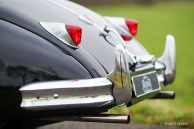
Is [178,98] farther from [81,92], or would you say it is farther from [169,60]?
[81,92]

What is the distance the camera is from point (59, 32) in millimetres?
4156

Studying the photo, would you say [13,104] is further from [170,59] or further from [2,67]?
[170,59]

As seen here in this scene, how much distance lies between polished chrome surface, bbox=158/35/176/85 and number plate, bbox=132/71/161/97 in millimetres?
369

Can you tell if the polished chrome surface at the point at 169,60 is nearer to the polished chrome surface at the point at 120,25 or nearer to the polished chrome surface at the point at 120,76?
the polished chrome surface at the point at 120,25

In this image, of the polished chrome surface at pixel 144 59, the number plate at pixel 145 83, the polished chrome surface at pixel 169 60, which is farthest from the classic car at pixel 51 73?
the polished chrome surface at pixel 169 60

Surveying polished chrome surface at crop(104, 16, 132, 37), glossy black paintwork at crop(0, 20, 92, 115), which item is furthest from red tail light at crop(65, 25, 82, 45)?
polished chrome surface at crop(104, 16, 132, 37)

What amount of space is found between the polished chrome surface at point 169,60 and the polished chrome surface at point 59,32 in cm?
136

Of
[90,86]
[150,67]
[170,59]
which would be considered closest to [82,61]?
[90,86]

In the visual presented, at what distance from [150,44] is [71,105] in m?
11.7

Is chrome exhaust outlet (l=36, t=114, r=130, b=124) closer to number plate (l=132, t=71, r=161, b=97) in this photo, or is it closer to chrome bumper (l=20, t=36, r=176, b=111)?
chrome bumper (l=20, t=36, r=176, b=111)

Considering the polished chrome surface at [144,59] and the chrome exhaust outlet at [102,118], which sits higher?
the polished chrome surface at [144,59]

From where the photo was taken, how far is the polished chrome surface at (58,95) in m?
3.94

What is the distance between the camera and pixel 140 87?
4.57 meters

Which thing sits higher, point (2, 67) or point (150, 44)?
point (2, 67)
